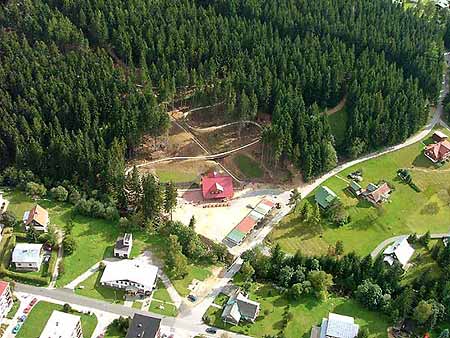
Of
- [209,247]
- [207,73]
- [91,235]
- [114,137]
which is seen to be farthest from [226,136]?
[91,235]

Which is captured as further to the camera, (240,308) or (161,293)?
(161,293)

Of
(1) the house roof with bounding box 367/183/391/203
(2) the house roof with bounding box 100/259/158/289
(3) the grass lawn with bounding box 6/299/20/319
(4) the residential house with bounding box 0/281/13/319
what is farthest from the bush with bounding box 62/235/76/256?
(1) the house roof with bounding box 367/183/391/203

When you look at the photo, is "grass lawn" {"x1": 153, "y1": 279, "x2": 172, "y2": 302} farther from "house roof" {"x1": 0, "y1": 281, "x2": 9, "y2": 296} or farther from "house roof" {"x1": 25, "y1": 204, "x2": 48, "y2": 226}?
"house roof" {"x1": 25, "y1": 204, "x2": 48, "y2": 226}

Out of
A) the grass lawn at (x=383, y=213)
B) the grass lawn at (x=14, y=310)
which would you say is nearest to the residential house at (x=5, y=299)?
the grass lawn at (x=14, y=310)

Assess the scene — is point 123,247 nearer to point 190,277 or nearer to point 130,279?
point 130,279

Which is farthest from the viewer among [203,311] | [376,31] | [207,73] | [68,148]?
[376,31]

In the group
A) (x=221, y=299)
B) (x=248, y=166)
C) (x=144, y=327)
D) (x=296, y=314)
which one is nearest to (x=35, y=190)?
(x=144, y=327)

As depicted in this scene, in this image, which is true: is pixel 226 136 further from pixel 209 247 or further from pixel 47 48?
pixel 47 48
